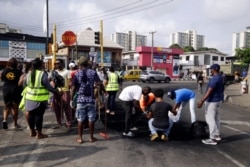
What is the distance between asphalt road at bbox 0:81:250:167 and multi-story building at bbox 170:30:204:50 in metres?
122

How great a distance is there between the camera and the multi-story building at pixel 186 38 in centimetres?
12925

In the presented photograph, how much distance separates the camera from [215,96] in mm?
7965

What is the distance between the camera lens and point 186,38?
132m

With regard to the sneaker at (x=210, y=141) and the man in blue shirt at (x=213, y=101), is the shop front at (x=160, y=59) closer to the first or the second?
the man in blue shirt at (x=213, y=101)

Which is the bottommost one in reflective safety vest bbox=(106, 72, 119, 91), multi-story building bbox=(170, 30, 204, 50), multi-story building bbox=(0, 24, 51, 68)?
reflective safety vest bbox=(106, 72, 119, 91)

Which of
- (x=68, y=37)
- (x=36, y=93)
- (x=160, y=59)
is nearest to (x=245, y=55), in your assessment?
(x=160, y=59)

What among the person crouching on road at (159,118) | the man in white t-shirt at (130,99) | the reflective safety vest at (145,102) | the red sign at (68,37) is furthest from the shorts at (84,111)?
the red sign at (68,37)

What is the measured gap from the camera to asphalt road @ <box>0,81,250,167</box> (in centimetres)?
620

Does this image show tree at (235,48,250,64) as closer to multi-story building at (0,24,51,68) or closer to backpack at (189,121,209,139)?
multi-story building at (0,24,51,68)

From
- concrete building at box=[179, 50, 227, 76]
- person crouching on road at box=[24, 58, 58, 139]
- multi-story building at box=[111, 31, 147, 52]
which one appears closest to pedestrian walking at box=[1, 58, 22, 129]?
person crouching on road at box=[24, 58, 58, 139]

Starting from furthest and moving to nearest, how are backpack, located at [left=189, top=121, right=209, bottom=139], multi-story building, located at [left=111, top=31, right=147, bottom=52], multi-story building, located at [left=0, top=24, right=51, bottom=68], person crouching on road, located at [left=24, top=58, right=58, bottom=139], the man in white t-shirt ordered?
multi-story building, located at [left=111, top=31, right=147, bottom=52]
multi-story building, located at [left=0, top=24, right=51, bottom=68]
backpack, located at [left=189, top=121, right=209, bottom=139]
the man in white t-shirt
person crouching on road, located at [left=24, top=58, right=58, bottom=139]

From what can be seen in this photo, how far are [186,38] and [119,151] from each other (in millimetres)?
128179

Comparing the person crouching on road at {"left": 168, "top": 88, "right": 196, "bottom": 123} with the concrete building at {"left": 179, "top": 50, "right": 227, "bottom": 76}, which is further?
the concrete building at {"left": 179, "top": 50, "right": 227, "bottom": 76}

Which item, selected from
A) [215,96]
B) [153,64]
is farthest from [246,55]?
[215,96]
